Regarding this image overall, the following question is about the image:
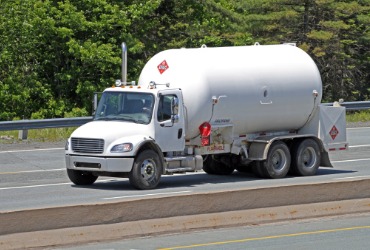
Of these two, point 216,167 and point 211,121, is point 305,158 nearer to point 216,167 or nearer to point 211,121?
point 216,167

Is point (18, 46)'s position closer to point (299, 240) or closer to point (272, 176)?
point (272, 176)

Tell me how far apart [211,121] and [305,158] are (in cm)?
291

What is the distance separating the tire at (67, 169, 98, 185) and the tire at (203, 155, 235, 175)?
3207 millimetres

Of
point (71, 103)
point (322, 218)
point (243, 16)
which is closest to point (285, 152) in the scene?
point (322, 218)

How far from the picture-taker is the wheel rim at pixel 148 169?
20.0m

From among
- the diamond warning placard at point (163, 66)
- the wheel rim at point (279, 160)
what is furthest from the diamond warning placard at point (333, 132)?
the diamond warning placard at point (163, 66)

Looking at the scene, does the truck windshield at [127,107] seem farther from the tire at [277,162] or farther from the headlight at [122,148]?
Answer: the tire at [277,162]

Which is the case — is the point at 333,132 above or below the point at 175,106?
below

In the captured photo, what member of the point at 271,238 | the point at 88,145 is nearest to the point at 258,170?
the point at 88,145

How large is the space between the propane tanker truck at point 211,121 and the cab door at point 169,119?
0.02 metres

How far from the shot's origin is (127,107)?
819 inches

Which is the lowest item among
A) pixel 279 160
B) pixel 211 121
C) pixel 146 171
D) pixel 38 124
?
pixel 146 171

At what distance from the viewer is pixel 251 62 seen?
72.4 ft

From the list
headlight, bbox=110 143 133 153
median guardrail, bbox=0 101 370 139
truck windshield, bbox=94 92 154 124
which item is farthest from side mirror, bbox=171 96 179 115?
median guardrail, bbox=0 101 370 139
